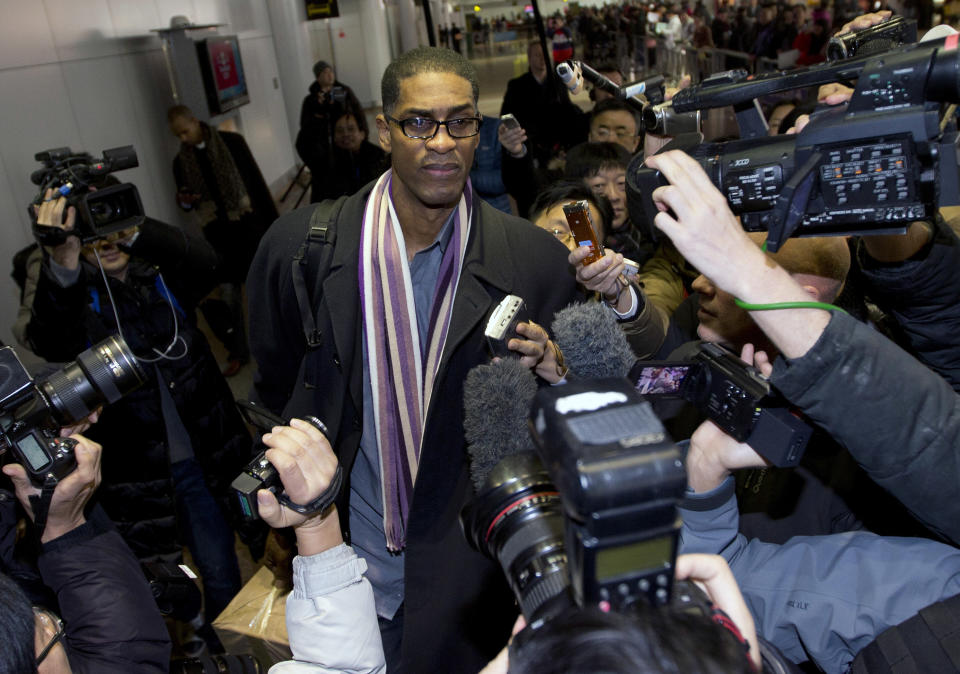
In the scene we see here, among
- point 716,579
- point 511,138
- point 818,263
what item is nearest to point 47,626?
point 716,579

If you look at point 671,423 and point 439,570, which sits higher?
point 671,423

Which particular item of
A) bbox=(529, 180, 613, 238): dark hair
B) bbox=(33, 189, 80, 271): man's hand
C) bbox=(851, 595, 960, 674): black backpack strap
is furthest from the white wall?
bbox=(851, 595, 960, 674): black backpack strap

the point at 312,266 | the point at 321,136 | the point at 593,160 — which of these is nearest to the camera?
the point at 312,266

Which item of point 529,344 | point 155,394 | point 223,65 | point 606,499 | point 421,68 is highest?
point 223,65

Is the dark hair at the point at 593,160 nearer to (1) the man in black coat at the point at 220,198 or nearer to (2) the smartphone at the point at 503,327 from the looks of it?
(2) the smartphone at the point at 503,327

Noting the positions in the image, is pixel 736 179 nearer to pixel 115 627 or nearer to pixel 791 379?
pixel 791 379

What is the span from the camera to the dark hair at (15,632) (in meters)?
1.07

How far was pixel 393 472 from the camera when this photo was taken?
1987mm

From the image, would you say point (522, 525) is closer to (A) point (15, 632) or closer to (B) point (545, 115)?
(A) point (15, 632)

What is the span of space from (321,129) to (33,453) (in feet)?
14.3

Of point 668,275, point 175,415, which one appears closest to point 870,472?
point 668,275

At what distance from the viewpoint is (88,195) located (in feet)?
8.03

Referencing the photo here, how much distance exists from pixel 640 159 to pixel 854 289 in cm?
68

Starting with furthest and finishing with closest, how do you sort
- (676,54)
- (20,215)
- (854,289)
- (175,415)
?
(676,54), (20,215), (175,415), (854,289)
